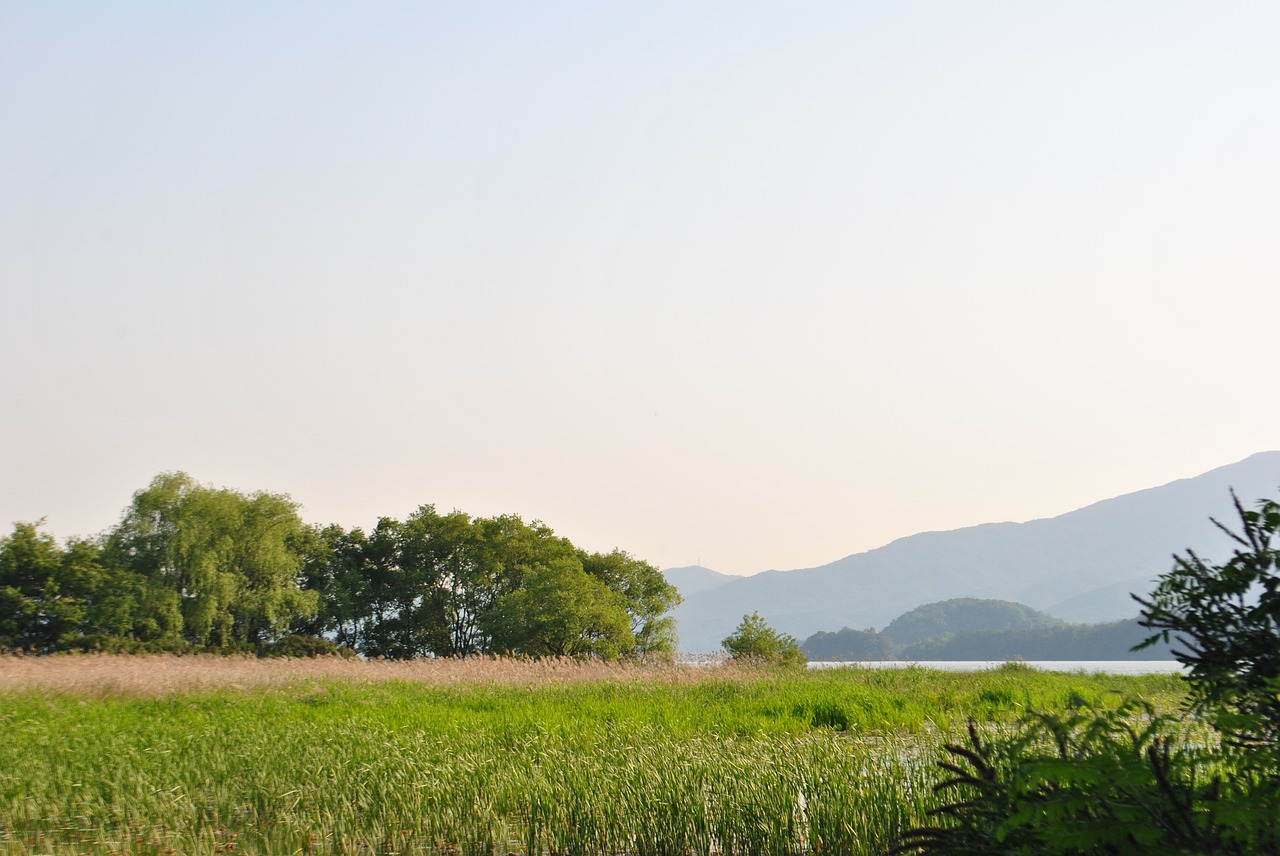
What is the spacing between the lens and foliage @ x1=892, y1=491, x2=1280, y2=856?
299cm

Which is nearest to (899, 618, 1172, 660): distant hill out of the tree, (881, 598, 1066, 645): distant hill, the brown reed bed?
(881, 598, 1066, 645): distant hill

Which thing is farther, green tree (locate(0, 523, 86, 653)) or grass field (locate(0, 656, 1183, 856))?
green tree (locate(0, 523, 86, 653))

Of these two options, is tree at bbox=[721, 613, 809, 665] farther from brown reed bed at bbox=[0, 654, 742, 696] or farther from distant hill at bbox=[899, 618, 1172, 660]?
distant hill at bbox=[899, 618, 1172, 660]

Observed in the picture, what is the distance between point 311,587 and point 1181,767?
2064 inches

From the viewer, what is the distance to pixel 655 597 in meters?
50.8

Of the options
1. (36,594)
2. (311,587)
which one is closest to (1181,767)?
(36,594)

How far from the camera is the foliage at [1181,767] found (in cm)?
299

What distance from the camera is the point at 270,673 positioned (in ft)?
68.5

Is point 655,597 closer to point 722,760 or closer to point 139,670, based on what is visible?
point 139,670

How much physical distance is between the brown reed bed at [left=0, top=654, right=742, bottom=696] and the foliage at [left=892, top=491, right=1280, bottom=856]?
17.5 m

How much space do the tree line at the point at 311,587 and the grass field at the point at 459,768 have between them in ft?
68.8

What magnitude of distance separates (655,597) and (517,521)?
8.41 metres

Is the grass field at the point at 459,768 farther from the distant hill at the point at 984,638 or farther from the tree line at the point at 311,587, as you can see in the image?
the distant hill at the point at 984,638

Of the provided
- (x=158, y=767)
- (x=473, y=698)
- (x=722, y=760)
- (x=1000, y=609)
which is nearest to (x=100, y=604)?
(x=473, y=698)
